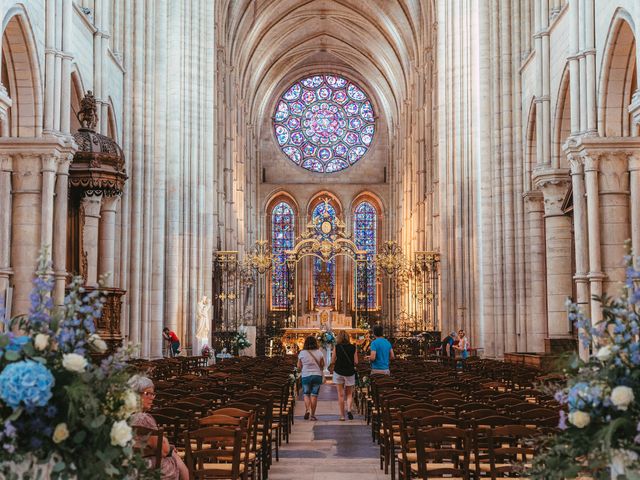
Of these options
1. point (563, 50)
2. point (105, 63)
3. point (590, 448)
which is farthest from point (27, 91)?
point (590, 448)

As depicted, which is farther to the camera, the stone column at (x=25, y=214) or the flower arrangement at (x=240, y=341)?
the flower arrangement at (x=240, y=341)

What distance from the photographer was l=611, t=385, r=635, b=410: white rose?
4.56 metres

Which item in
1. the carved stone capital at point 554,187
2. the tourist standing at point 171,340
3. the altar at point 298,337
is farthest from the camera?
the altar at point 298,337

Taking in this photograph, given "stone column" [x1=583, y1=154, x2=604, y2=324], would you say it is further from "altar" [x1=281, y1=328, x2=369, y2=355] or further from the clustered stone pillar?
"altar" [x1=281, y1=328, x2=369, y2=355]

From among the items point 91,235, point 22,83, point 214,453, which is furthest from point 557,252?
point 214,453

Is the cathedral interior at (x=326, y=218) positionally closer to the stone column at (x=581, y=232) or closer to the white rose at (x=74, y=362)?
the stone column at (x=581, y=232)

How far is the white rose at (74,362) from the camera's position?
15.1 feet

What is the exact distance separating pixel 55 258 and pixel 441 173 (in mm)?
22159

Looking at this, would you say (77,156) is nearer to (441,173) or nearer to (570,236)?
(570,236)


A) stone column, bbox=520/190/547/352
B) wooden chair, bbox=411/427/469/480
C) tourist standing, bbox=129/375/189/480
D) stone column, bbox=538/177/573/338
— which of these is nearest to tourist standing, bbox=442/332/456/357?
stone column, bbox=520/190/547/352

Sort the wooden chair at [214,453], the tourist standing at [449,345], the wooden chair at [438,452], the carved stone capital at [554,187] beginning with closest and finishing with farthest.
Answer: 1. the wooden chair at [438,452]
2. the wooden chair at [214,453]
3. the carved stone capital at [554,187]
4. the tourist standing at [449,345]

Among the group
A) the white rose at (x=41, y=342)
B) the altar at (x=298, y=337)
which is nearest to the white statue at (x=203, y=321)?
the altar at (x=298, y=337)

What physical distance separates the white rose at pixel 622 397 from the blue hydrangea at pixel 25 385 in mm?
2685

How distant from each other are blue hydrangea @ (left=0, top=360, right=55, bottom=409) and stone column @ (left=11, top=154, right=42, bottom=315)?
12.8 meters
